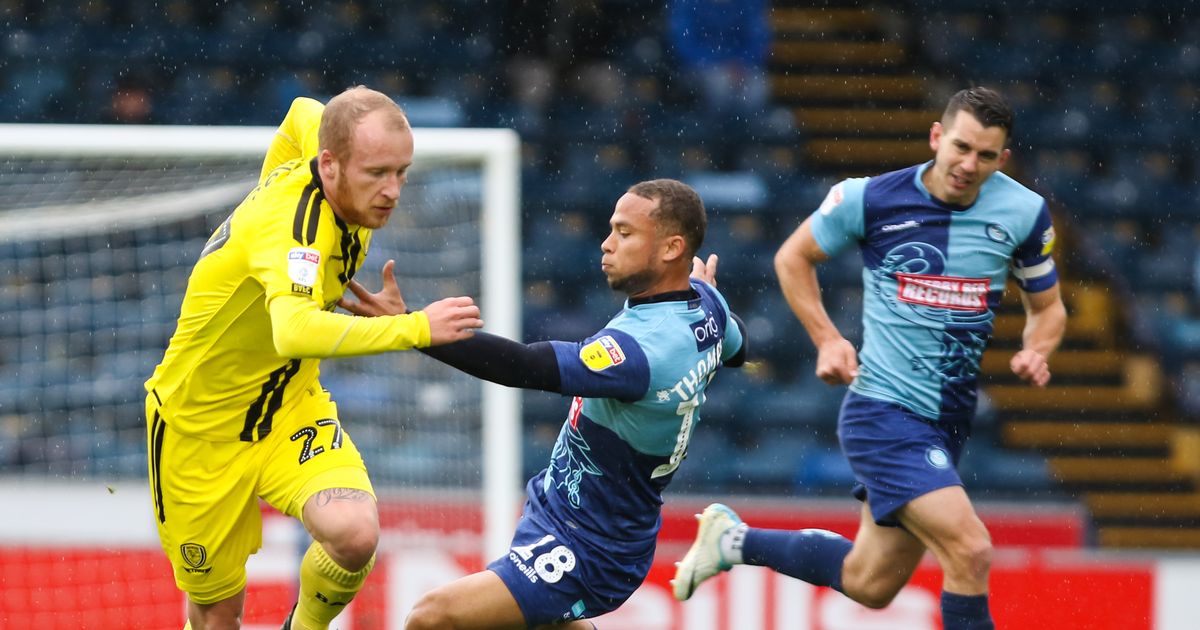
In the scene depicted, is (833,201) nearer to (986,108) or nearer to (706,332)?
(986,108)

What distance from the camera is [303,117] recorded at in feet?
16.0

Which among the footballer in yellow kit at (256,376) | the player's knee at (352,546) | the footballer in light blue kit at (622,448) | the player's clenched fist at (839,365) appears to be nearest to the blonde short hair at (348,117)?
the footballer in yellow kit at (256,376)

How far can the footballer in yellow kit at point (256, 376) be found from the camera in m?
4.24

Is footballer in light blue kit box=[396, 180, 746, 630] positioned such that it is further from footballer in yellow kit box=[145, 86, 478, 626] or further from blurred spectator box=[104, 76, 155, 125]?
blurred spectator box=[104, 76, 155, 125]

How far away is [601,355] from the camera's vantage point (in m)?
4.44

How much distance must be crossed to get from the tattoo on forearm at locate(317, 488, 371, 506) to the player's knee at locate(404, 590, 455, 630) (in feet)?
1.15

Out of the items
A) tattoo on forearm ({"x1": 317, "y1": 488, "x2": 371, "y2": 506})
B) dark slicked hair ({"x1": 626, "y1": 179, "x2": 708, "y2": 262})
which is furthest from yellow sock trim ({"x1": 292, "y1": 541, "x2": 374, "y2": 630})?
dark slicked hair ({"x1": 626, "y1": 179, "x2": 708, "y2": 262})

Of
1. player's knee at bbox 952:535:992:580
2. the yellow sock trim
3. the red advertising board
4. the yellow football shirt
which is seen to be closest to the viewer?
the yellow football shirt

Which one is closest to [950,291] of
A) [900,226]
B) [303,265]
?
[900,226]

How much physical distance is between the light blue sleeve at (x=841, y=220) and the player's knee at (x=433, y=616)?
75.1 inches

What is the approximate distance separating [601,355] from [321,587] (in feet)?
3.54

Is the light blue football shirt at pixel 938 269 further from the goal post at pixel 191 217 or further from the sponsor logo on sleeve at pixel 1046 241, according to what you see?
the goal post at pixel 191 217

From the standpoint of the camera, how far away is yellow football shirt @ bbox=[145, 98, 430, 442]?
4.09 meters

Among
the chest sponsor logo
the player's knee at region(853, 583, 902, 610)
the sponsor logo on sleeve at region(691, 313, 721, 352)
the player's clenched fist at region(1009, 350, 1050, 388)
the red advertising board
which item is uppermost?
the chest sponsor logo
